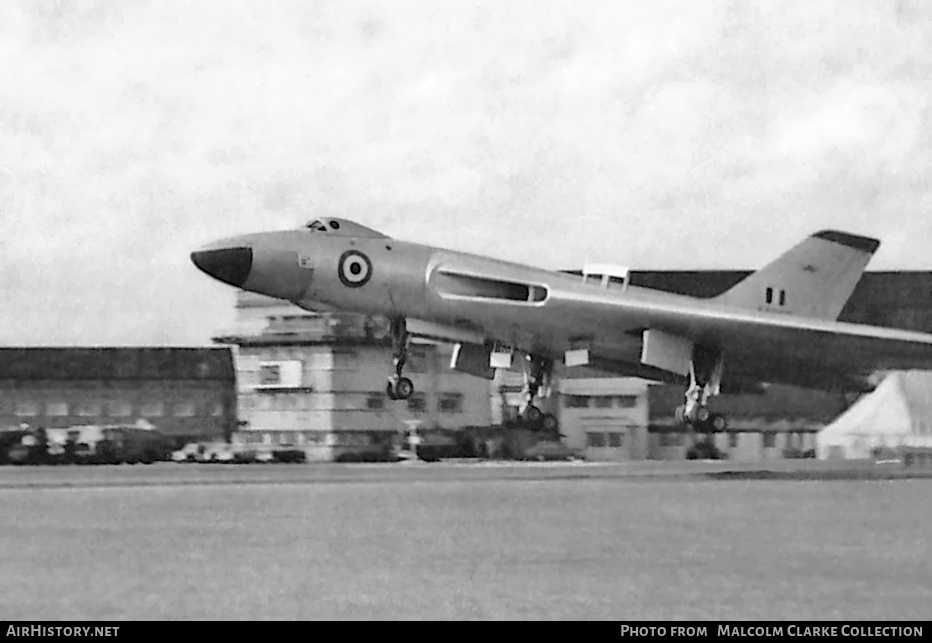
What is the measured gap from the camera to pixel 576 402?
44.2m

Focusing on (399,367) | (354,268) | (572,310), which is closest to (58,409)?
(354,268)

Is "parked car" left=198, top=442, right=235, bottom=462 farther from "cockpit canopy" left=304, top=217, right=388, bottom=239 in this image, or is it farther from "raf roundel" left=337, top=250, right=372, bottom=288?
"cockpit canopy" left=304, top=217, right=388, bottom=239

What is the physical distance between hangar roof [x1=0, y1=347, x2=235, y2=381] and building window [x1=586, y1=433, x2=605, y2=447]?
16.9m

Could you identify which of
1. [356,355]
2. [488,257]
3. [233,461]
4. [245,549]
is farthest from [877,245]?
[245,549]

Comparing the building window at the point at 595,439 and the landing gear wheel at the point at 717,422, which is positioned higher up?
the landing gear wheel at the point at 717,422

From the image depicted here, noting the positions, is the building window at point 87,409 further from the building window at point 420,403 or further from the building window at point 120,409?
the building window at point 420,403

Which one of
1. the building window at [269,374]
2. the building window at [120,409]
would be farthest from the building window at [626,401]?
the building window at [120,409]

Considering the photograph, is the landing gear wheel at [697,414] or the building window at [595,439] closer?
the landing gear wheel at [697,414]

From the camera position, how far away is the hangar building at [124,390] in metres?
52.3

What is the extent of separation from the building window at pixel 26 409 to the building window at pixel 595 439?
1024 inches

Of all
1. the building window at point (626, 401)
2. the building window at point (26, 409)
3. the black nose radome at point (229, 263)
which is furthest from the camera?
the building window at point (26, 409)

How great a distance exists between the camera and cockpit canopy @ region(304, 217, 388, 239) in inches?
1499

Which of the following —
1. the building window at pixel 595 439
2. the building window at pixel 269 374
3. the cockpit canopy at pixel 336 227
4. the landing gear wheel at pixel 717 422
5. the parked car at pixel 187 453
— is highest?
A: the cockpit canopy at pixel 336 227
